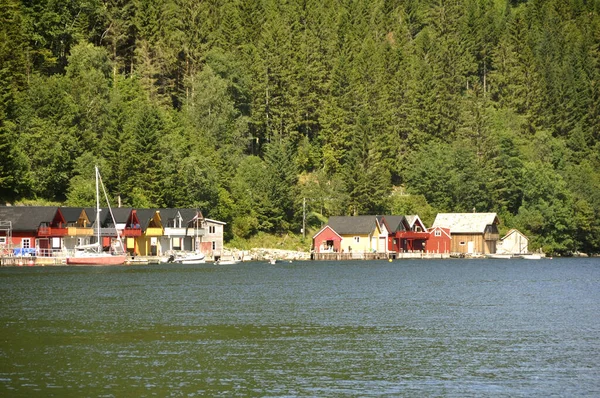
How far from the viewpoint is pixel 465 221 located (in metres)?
135

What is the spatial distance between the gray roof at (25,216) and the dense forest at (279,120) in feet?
11.5

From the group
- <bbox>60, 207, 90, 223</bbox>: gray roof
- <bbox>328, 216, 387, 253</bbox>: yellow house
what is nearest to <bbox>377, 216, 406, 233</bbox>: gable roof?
<bbox>328, 216, 387, 253</bbox>: yellow house

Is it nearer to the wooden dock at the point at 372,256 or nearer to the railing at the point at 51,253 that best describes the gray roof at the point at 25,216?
the railing at the point at 51,253

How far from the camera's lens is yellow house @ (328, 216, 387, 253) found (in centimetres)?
12631

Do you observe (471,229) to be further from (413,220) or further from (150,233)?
(150,233)

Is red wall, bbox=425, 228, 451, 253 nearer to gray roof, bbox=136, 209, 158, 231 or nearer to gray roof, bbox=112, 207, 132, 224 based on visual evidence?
gray roof, bbox=136, 209, 158, 231

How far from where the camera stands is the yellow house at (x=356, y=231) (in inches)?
4973

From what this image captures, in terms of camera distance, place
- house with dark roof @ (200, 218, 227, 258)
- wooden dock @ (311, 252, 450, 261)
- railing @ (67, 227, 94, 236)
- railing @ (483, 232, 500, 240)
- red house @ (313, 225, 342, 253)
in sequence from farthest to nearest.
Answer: railing @ (483, 232, 500, 240), red house @ (313, 225, 342, 253), wooden dock @ (311, 252, 450, 261), house with dark roof @ (200, 218, 227, 258), railing @ (67, 227, 94, 236)

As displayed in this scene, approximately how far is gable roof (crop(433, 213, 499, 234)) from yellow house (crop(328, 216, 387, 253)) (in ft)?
39.7

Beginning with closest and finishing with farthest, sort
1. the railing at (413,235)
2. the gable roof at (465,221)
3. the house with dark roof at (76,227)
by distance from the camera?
the house with dark roof at (76,227) < the railing at (413,235) < the gable roof at (465,221)

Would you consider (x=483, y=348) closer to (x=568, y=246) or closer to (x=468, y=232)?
(x=468, y=232)

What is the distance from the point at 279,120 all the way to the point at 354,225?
28767mm

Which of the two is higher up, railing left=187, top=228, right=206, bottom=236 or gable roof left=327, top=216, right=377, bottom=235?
gable roof left=327, top=216, right=377, bottom=235

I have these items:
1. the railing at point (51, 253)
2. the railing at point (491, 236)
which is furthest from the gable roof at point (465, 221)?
the railing at point (51, 253)
